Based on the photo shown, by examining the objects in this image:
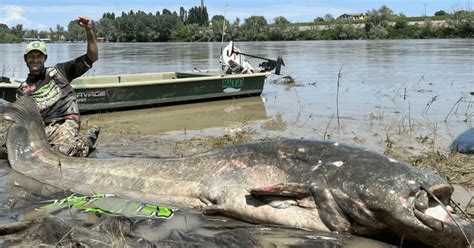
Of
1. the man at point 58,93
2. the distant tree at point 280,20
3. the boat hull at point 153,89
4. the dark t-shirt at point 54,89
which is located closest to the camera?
the man at point 58,93

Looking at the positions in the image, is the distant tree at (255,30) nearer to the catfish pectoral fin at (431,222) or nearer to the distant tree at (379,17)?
the distant tree at (379,17)

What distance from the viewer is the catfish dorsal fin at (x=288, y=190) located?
413cm

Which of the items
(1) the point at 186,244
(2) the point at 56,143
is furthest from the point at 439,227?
(2) the point at 56,143

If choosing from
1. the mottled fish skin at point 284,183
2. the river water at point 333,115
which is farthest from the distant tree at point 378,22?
the mottled fish skin at point 284,183

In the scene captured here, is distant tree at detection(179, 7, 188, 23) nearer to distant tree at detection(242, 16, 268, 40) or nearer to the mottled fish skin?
distant tree at detection(242, 16, 268, 40)

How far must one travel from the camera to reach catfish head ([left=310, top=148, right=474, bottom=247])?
366 centimetres

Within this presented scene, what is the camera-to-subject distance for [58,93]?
22.2 feet

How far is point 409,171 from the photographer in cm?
392

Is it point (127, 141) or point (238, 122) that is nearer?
point (127, 141)

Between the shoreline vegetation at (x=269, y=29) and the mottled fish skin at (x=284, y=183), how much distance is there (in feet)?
161

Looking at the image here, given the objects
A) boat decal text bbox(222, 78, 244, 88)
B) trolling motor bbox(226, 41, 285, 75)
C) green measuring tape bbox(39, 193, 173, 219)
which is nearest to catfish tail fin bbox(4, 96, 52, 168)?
green measuring tape bbox(39, 193, 173, 219)

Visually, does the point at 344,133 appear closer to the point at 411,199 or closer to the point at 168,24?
the point at 411,199

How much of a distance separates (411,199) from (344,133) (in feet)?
17.3

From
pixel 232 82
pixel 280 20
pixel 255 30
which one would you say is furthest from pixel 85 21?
pixel 280 20
